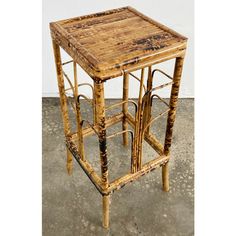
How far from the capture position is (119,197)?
2180mm

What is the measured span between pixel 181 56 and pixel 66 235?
1.29m

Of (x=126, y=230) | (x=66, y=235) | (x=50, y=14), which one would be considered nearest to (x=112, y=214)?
(x=126, y=230)

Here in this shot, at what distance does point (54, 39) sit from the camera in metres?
1.65

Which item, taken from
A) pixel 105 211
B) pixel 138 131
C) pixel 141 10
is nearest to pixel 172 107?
pixel 138 131

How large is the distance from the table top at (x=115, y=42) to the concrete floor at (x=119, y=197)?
1087 mm

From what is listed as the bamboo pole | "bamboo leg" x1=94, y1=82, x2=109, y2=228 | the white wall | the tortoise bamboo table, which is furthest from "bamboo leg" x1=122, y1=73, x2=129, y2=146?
the white wall

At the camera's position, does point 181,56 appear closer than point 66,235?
Yes

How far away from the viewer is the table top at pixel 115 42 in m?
1.35

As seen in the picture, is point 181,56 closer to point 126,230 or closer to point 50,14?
point 126,230

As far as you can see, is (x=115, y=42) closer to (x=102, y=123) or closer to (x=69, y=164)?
(x=102, y=123)

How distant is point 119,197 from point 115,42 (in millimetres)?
1149

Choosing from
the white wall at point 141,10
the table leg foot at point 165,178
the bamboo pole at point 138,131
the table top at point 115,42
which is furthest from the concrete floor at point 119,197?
the table top at point 115,42

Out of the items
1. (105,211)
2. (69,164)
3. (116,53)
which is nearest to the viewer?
(116,53)

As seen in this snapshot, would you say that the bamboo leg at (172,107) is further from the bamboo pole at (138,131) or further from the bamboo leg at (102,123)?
the bamboo leg at (102,123)
